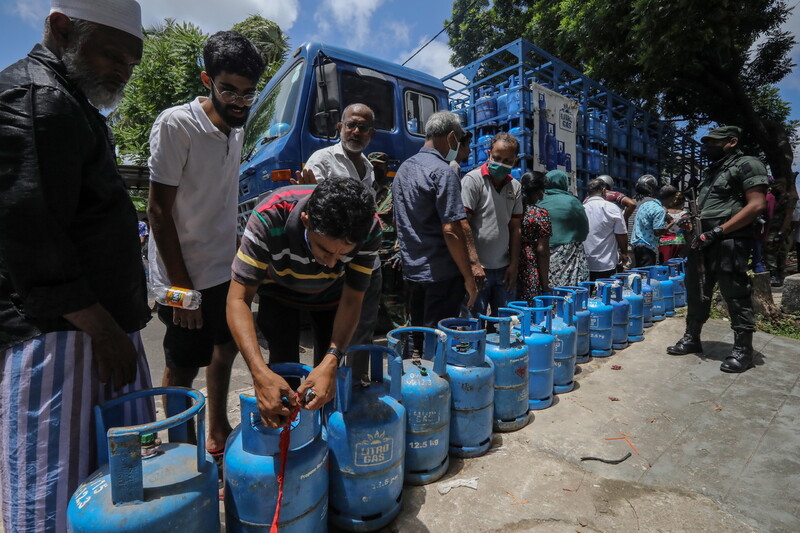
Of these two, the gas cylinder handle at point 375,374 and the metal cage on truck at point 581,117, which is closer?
the gas cylinder handle at point 375,374

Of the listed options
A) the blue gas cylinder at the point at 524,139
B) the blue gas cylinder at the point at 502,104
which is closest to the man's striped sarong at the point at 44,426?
the blue gas cylinder at the point at 524,139

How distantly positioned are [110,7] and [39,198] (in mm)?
650

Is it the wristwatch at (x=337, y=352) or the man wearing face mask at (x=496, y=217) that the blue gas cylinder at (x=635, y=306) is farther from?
the wristwatch at (x=337, y=352)

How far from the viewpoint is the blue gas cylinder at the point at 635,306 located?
4535 mm

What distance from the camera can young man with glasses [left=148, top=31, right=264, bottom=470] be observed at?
75.7 inches

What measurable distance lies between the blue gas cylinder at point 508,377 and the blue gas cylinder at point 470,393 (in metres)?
0.21

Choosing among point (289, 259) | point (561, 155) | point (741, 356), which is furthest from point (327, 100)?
point (741, 356)

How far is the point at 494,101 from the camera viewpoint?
242 inches

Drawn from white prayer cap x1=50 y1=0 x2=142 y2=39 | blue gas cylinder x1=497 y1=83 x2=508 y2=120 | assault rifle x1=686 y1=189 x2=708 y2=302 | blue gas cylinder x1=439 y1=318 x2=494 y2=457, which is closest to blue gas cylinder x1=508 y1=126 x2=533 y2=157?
blue gas cylinder x1=497 y1=83 x2=508 y2=120

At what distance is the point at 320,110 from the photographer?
4.15 metres

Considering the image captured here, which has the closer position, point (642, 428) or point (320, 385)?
point (320, 385)

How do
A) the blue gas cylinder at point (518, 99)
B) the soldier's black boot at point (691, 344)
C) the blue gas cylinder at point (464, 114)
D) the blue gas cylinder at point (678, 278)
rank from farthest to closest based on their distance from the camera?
the blue gas cylinder at point (464, 114) → the blue gas cylinder at point (678, 278) → the blue gas cylinder at point (518, 99) → the soldier's black boot at point (691, 344)

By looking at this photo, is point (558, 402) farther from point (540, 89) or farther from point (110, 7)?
point (540, 89)

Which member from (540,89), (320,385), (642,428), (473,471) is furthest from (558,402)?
(540,89)
